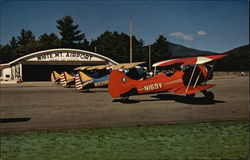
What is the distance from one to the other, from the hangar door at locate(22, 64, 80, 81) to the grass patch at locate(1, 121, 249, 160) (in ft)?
136

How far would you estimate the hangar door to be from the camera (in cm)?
4528

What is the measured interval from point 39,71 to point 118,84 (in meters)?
39.2

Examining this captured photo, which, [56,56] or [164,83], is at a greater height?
[56,56]

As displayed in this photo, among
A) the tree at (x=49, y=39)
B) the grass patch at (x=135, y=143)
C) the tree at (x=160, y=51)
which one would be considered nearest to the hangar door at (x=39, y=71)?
the tree at (x=49, y=39)

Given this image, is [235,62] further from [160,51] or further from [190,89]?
[190,89]

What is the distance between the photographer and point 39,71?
155 ft

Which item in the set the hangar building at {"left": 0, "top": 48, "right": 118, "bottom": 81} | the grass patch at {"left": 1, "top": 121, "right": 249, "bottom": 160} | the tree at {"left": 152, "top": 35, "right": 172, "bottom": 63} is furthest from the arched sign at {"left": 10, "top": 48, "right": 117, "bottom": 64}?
the grass patch at {"left": 1, "top": 121, "right": 249, "bottom": 160}

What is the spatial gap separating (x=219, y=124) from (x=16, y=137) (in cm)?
607

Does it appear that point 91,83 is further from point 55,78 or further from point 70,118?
point 55,78

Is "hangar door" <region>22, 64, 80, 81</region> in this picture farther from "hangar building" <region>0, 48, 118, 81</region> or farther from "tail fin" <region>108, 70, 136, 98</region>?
"tail fin" <region>108, 70, 136, 98</region>

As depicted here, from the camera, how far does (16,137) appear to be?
606 cm

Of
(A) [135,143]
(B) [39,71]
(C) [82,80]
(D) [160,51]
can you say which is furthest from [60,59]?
(A) [135,143]

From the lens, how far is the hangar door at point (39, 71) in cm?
4528

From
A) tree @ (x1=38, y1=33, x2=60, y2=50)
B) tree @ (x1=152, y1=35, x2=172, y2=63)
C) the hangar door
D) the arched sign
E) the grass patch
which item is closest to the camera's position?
the grass patch
